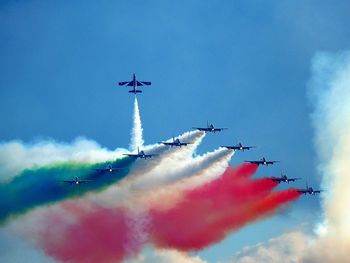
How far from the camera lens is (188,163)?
385 ft

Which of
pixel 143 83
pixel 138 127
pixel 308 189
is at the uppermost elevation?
pixel 143 83

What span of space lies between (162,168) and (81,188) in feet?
28.9

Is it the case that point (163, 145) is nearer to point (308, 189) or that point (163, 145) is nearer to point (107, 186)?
point (107, 186)

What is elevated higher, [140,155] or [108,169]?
[140,155]

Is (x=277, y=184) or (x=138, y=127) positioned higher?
(x=138, y=127)

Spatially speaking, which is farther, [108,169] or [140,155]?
[108,169]

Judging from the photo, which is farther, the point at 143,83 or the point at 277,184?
the point at 143,83

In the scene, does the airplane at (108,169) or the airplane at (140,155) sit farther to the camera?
the airplane at (108,169)

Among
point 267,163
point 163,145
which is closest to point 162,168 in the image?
point 163,145

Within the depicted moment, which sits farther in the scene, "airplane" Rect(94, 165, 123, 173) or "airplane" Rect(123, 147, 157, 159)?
"airplane" Rect(94, 165, 123, 173)

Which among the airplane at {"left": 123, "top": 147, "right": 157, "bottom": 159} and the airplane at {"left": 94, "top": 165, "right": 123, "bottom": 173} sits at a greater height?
the airplane at {"left": 123, "top": 147, "right": 157, "bottom": 159}

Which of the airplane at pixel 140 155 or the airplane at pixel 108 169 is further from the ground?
the airplane at pixel 140 155

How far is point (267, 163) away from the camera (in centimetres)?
11606

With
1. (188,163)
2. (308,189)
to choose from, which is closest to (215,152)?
(188,163)
